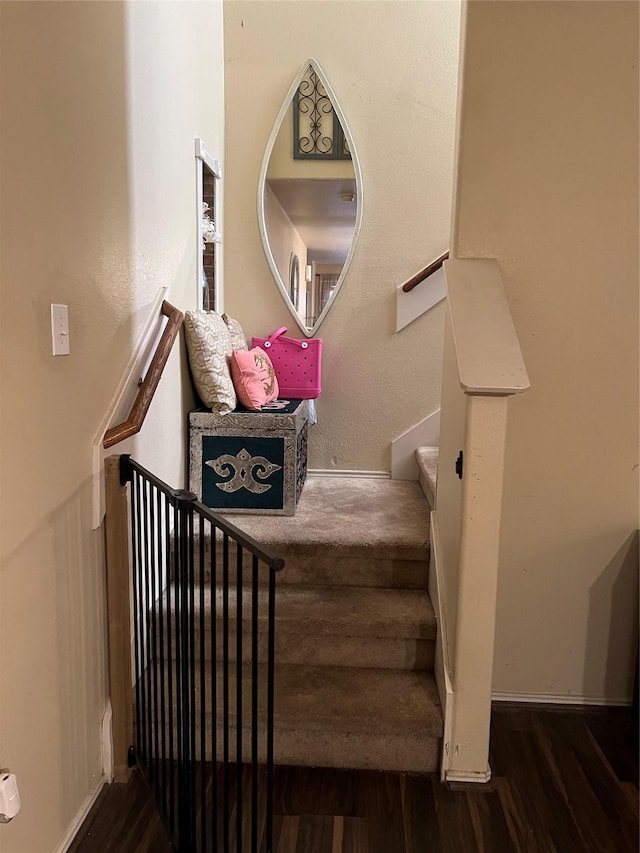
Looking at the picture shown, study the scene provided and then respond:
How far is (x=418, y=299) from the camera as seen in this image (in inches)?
130

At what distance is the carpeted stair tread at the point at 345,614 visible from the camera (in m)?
2.14

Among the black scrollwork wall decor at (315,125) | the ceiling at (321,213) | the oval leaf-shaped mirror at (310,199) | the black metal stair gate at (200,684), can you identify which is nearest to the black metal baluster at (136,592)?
the black metal stair gate at (200,684)

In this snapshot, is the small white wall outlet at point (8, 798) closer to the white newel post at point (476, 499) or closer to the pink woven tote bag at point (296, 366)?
the white newel post at point (476, 499)

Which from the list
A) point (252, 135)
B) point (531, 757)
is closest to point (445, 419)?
point (531, 757)

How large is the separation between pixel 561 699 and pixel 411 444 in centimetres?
145

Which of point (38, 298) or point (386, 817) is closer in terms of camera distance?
point (38, 298)

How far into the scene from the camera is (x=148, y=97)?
2109mm

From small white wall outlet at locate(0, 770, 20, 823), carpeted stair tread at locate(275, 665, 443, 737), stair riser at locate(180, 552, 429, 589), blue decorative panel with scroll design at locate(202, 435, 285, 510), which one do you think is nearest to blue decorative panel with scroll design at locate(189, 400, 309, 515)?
blue decorative panel with scroll design at locate(202, 435, 285, 510)

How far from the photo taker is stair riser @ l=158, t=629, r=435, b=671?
7.06 feet

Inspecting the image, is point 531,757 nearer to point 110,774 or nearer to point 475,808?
point 475,808

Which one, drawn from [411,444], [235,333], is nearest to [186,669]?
[235,333]

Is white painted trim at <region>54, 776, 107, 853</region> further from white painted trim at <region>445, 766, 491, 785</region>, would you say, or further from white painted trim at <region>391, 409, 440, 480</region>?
white painted trim at <region>391, 409, 440, 480</region>

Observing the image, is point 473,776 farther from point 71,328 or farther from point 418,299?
point 418,299

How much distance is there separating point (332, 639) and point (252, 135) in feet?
8.12
